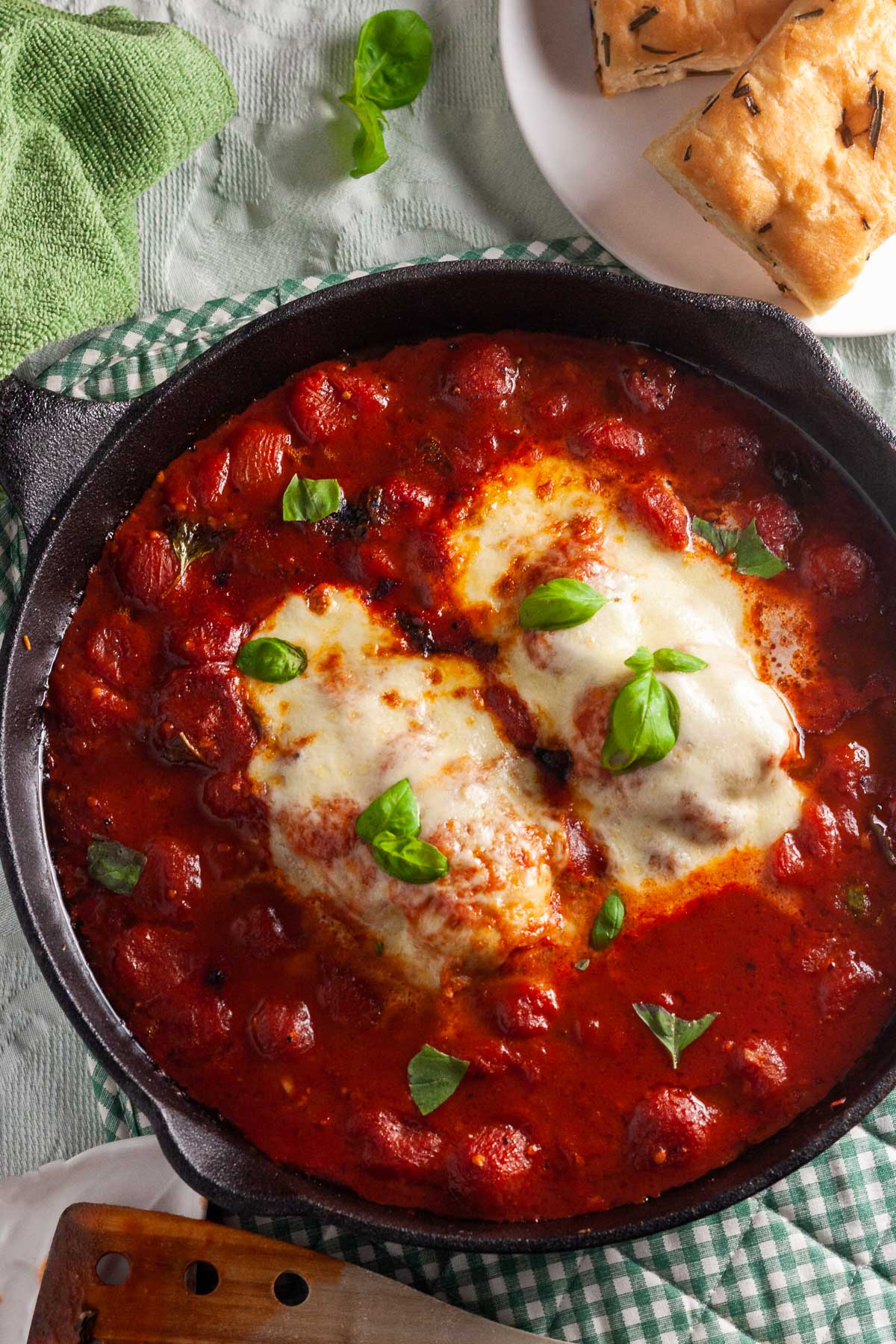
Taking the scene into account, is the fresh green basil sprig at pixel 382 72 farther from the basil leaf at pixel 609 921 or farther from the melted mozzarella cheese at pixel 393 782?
the basil leaf at pixel 609 921

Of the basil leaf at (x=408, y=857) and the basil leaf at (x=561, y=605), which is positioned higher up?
the basil leaf at (x=561, y=605)

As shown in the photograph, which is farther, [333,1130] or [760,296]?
[760,296]

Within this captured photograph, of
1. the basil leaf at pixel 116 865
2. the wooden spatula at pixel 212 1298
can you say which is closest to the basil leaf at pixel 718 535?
the basil leaf at pixel 116 865

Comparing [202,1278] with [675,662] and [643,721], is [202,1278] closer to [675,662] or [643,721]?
[643,721]

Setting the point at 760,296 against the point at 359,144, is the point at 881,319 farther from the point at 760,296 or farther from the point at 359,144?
the point at 359,144

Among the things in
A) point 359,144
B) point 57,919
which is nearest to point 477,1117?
point 57,919

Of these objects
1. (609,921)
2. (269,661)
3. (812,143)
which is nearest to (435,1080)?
(609,921)
